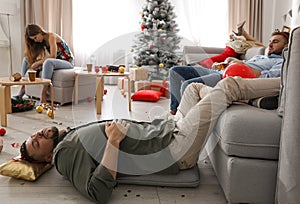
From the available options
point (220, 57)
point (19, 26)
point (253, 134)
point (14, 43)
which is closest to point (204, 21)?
point (220, 57)

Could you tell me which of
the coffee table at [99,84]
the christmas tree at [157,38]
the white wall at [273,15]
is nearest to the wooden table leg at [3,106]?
the coffee table at [99,84]

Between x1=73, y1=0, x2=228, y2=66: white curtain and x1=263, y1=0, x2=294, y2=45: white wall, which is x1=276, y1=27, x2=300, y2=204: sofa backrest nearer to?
x1=263, y1=0, x2=294, y2=45: white wall

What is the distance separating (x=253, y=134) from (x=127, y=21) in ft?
17.0

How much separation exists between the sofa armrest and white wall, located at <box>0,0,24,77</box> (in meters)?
3.15

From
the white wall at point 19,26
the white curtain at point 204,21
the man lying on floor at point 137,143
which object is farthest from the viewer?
the white curtain at point 204,21

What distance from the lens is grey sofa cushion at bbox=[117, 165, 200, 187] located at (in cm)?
176

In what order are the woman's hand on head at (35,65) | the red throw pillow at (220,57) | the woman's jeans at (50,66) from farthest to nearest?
the red throw pillow at (220,57) < the woman's hand on head at (35,65) < the woman's jeans at (50,66)

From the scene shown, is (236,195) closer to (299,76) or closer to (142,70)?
(299,76)

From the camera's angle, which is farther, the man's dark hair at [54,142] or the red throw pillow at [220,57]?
the red throw pillow at [220,57]

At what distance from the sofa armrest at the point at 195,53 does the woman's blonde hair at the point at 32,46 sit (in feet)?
6.21

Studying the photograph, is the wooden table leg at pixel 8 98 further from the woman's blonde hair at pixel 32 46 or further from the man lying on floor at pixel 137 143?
the man lying on floor at pixel 137 143

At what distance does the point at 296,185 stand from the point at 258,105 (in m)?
0.46

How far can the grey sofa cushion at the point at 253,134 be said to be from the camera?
1.47m

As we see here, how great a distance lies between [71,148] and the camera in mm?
1656
